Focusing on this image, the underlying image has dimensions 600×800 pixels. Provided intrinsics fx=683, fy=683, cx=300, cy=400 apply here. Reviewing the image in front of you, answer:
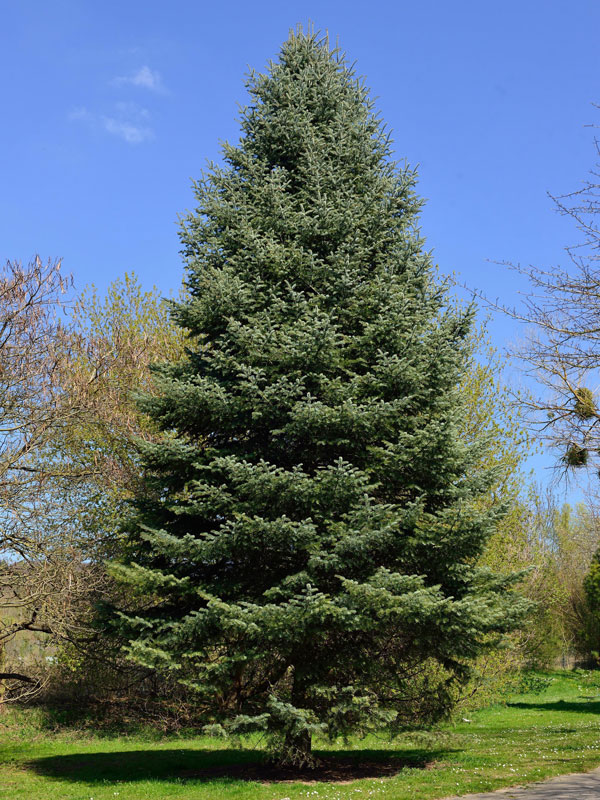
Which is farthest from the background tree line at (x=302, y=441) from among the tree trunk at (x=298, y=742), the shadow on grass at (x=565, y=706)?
the shadow on grass at (x=565, y=706)

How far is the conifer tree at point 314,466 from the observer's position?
30.2 ft

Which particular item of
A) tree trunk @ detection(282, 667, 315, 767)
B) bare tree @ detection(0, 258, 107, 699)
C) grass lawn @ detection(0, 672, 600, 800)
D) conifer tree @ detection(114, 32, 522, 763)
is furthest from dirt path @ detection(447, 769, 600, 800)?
bare tree @ detection(0, 258, 107, 699)

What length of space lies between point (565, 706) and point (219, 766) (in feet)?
52.1

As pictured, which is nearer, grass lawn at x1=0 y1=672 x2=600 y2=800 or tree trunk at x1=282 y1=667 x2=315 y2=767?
grass lawn at x1=0 y1=672 x2=600 y2=800

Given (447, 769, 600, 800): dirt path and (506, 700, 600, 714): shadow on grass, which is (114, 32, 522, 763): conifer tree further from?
(506, 700, 600, 714): shadow on grass

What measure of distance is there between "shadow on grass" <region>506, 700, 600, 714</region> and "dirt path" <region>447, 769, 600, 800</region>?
14.0m

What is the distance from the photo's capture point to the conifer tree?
30.2ft

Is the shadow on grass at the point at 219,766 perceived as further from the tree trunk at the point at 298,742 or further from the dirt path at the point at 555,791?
the dirt path at the point at 555,791

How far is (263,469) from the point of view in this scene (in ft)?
30.4

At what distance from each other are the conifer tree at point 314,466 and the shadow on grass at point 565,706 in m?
13.5

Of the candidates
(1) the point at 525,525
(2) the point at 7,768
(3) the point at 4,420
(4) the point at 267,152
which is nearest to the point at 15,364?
(3) the point at 4,420

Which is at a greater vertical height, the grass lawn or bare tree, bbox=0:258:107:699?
bare tree, bbox=0:258:107:699

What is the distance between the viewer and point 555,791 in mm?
7984

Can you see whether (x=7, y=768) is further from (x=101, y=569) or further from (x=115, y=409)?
(x=115, y=409)
